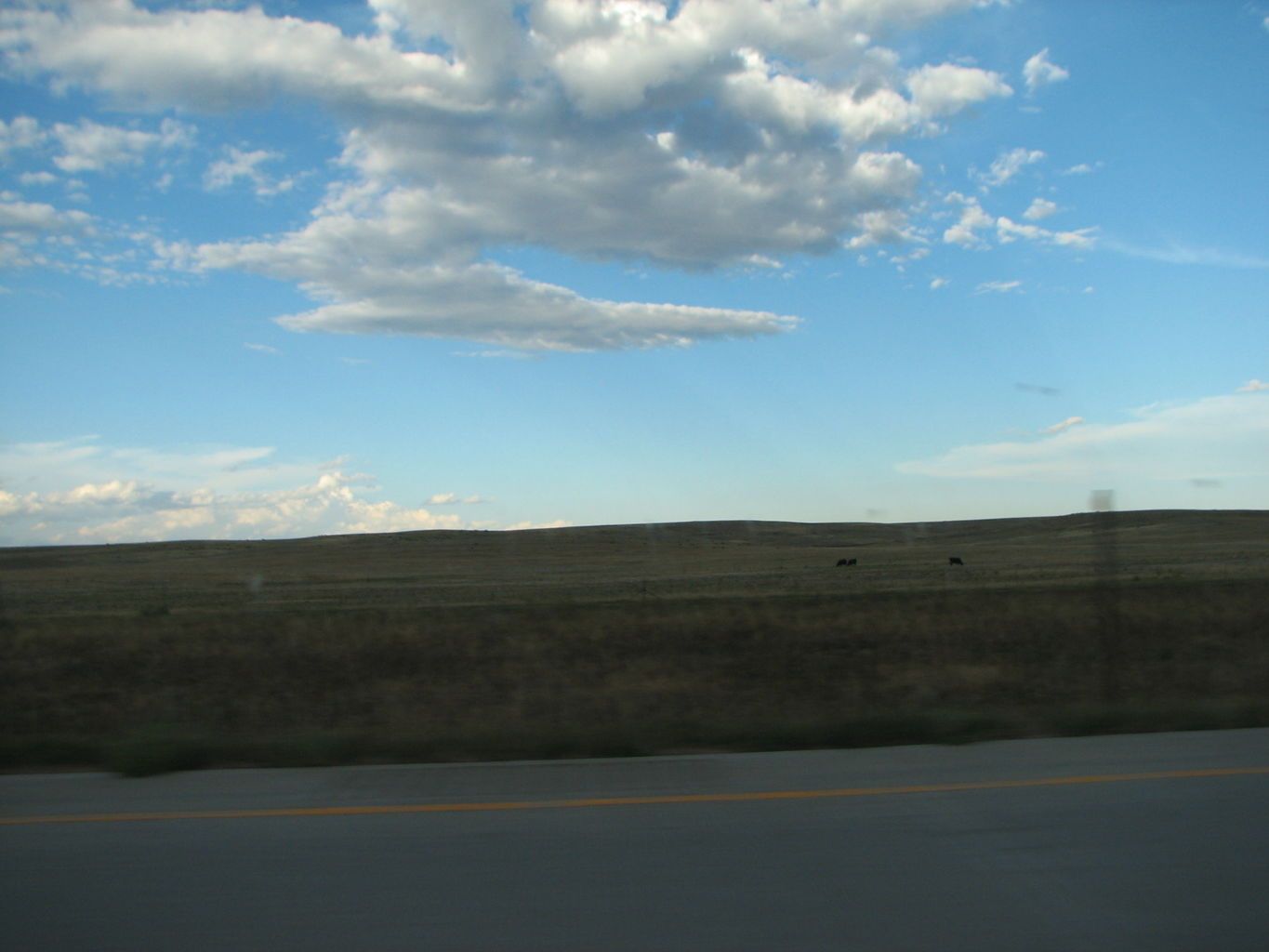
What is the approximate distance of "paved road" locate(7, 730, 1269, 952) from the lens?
405 cm

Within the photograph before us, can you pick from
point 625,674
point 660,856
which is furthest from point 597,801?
point 625,674

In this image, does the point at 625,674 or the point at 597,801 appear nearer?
the point at 597,801

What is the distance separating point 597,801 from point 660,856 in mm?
954

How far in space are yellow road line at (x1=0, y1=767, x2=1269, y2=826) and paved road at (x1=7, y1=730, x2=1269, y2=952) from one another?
0.07ft

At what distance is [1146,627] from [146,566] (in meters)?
81.3

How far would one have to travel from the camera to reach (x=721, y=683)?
20.5 m

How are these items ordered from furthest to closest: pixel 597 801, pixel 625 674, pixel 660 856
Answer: pixel 625 674 → pixel 597 801 → pixel 660 856

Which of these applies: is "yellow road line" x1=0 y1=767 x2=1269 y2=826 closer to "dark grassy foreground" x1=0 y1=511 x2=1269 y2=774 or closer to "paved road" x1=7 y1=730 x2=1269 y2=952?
"paved road" x1=7 y1=730 x2=1269 y2=952

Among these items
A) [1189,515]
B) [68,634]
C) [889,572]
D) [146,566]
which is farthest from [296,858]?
[1189,515]

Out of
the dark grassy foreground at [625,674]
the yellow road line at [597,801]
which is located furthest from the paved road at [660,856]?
the dark grassy foreground at [625,674]

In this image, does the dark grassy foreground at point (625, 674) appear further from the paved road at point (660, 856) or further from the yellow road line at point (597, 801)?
the paved road at point (660, 856)

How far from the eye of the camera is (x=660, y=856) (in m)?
4.81

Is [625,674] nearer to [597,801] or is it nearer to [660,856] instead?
[597,801]

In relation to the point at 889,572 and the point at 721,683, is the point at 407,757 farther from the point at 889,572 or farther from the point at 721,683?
the point at 889,572
